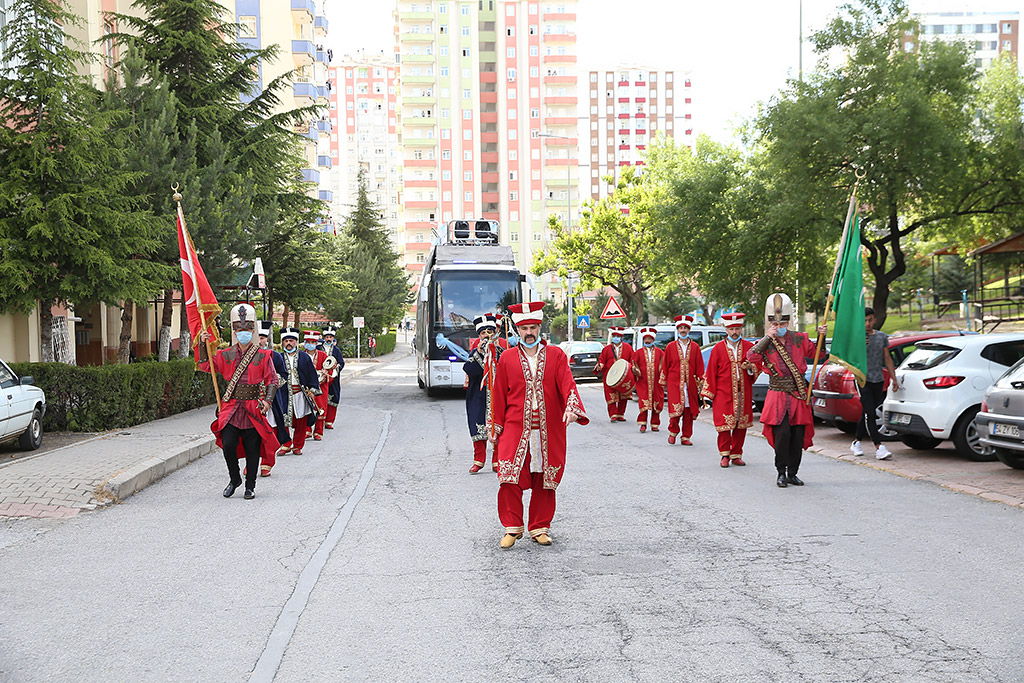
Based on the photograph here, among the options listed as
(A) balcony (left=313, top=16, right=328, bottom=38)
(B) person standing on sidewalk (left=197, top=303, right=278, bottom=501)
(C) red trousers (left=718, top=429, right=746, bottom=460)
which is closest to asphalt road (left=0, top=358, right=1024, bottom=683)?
(B) person standing on sidewalk (left=197, top=303, right=278, bottom=501)

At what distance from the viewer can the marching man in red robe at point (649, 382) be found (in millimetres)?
17094

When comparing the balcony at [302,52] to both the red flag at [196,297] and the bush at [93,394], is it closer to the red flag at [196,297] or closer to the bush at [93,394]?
the bush at [93,394]

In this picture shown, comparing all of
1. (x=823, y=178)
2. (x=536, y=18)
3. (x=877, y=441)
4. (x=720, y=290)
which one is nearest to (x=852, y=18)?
(x=823, y=178)

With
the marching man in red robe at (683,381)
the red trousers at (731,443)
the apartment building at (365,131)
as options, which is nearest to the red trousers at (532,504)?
the red trousers at (731,443)

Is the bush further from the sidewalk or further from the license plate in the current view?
the license plate

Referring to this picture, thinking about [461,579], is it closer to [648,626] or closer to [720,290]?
[648,626]

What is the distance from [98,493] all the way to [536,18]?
102 metres

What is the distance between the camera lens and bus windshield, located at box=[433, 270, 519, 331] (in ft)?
83.1

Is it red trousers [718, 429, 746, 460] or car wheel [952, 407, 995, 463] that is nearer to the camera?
car wheel [952, 407, 995, 463]

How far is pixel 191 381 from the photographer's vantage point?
2158 centimetres

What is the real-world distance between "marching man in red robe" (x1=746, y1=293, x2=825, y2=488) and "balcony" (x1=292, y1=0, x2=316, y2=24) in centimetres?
5989

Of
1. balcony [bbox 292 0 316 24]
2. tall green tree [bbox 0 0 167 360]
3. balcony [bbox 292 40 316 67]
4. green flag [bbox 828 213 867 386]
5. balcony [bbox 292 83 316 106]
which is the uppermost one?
balcony [bbox 292 0 316 24]

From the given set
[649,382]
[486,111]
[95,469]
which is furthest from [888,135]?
[486,111]

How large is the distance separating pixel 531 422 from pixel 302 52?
59779 millimetres
